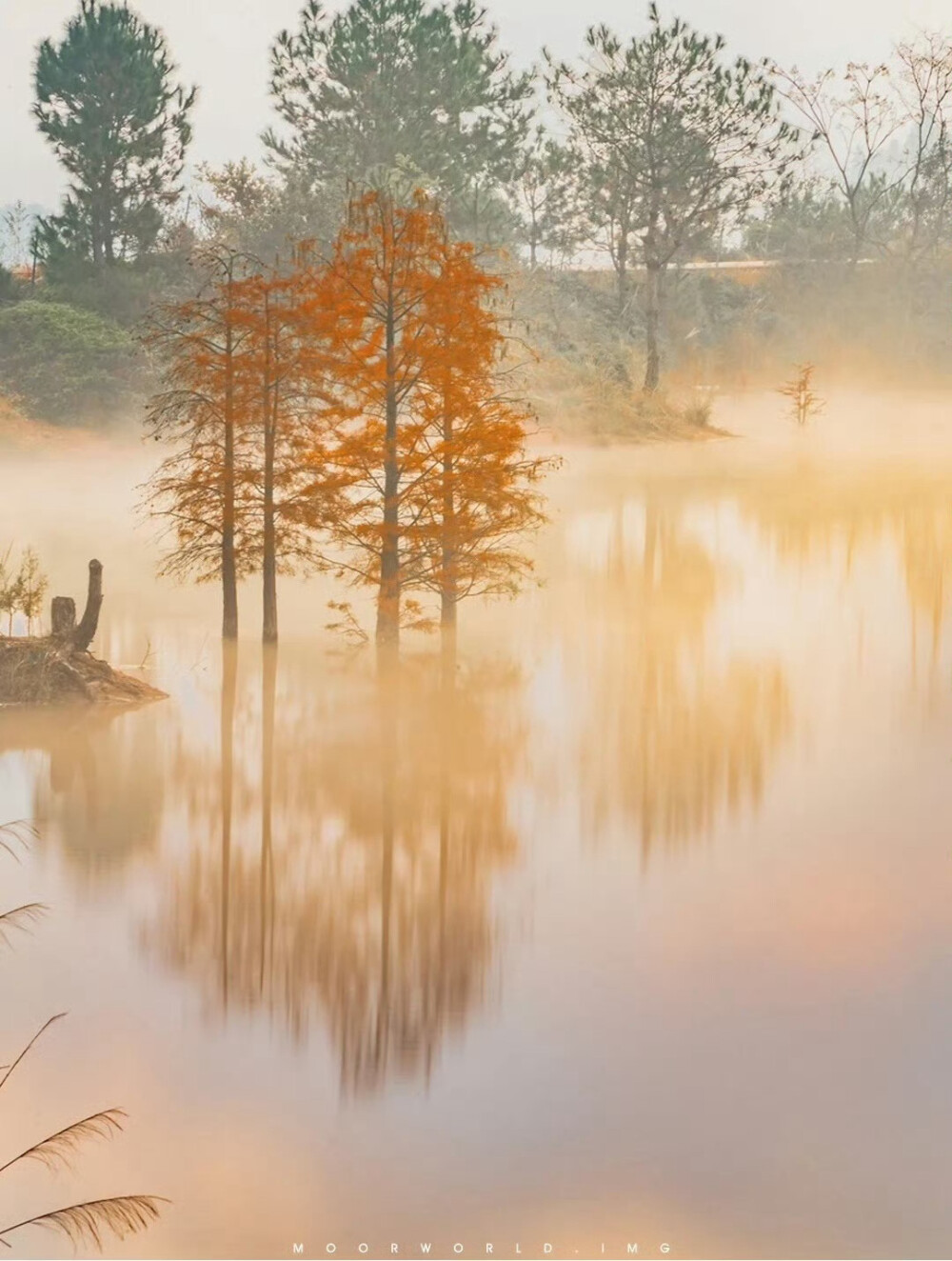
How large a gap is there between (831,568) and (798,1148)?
123 feet

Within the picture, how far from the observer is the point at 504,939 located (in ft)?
75.8

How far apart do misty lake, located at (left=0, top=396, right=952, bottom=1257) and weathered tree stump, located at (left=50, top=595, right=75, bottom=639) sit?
1.51 meters

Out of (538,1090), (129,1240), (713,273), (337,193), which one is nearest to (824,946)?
(538,1090)

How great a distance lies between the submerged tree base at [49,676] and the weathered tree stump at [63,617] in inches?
8.9

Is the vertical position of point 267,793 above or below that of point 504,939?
above

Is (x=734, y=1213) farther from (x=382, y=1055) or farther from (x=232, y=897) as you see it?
(x=232, y=897)

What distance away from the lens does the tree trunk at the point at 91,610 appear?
110 feet

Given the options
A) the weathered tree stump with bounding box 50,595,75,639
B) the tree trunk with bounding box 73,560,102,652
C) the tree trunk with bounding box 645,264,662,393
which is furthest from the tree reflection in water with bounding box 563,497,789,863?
the tree trunk with bounding box 645,264,662,393

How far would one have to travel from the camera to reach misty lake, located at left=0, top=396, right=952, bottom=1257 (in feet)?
54.4

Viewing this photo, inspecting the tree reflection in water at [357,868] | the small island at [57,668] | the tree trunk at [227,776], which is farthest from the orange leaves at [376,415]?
the small island at [57,668]

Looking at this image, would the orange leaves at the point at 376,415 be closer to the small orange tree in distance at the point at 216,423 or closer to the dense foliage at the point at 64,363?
the small orange tree in distance at the point at 216,423

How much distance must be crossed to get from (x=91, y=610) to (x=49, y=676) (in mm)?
1700

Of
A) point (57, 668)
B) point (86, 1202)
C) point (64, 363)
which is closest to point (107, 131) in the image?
point (64, 363)

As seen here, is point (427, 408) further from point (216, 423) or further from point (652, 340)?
point (652, 340)
